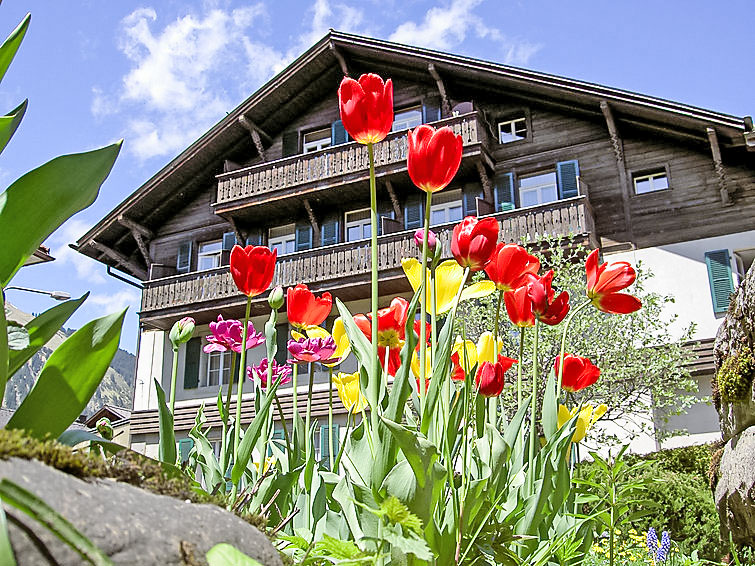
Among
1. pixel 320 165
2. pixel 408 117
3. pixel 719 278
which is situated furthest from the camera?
pixel 408 117

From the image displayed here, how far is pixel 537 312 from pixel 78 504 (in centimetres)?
166

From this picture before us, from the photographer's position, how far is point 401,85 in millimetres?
20719

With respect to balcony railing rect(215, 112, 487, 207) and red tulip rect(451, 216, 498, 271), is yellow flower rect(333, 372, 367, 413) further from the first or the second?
Answer: balcony railing rect(215, 112, 487, 207)

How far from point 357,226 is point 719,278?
8.82 metres

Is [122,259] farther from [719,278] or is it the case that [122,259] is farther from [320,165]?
[719,278]

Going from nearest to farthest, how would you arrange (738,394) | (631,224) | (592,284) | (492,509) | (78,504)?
(78,504) < (492,509) < (592,284) < (738,394) < (631,224)

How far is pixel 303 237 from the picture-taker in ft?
67.3

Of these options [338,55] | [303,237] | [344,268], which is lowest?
[344,268]

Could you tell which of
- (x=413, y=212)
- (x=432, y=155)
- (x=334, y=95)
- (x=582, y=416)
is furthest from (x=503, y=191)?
(x=432, y=155)

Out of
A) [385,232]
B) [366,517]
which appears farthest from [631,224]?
[366,517]

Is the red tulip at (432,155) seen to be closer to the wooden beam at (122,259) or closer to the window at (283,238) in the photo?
the window at (283,238)

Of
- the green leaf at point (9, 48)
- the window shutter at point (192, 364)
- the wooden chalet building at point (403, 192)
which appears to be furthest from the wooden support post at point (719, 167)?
the green leaf at point (9, 48)

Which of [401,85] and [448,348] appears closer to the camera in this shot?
[448,348]

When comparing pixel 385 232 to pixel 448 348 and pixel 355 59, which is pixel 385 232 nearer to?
pixel 355 59
